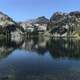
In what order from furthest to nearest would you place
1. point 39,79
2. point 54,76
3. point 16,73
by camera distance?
point 16,73, point 54,76, point 39,79

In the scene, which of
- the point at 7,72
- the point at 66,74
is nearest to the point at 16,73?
the point at 7,72

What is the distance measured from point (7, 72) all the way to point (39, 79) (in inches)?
341

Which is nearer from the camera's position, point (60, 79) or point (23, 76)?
point (60, 79)

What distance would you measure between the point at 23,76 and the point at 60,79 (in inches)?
258

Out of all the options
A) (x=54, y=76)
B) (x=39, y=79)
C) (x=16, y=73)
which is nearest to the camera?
(x=39, y=79)

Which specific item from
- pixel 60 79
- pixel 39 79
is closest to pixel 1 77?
pixel 39 79

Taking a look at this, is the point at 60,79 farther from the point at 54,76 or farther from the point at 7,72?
the point at 7,72

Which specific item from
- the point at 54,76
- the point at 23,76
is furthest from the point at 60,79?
the point at 23,76

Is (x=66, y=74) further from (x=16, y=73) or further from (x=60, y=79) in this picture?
(x=16, y=73)

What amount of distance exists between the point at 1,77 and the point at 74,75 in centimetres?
1182

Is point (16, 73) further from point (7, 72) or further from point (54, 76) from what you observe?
point (54, 76)

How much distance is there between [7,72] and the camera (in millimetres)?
49688

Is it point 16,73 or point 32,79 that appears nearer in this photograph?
point 32,79

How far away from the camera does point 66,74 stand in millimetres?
48000
